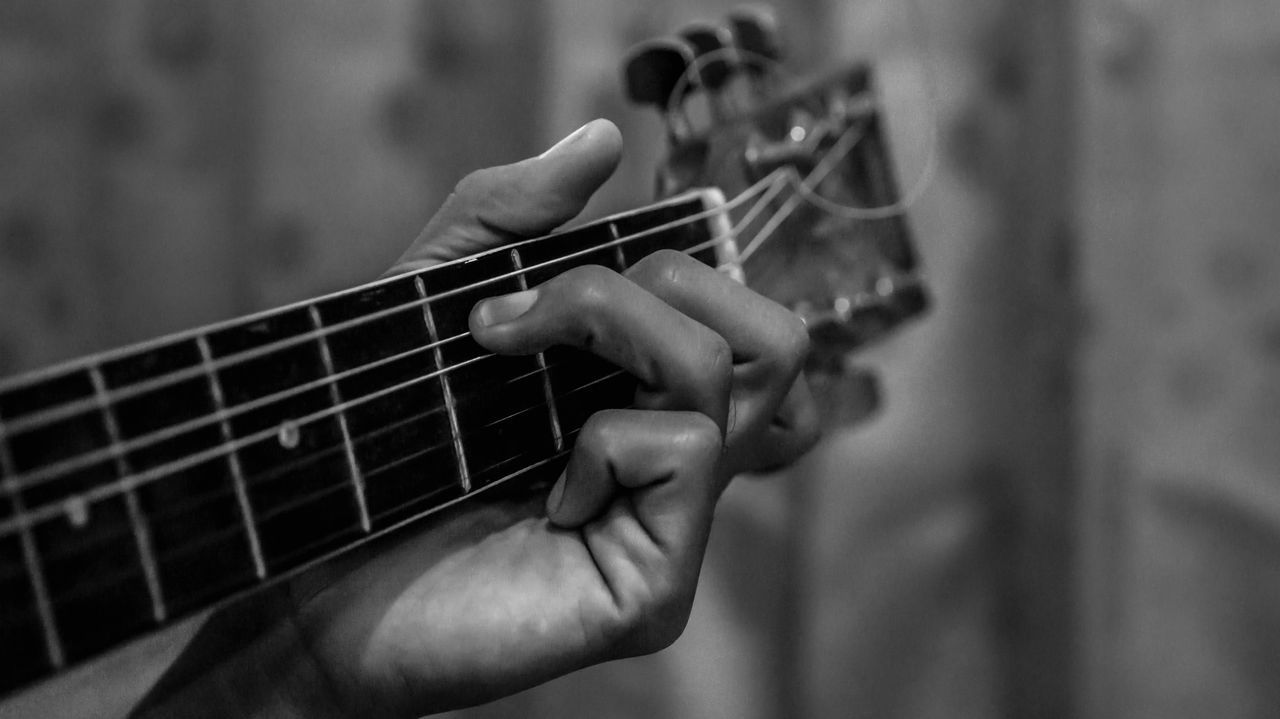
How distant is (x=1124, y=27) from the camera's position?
972 mm

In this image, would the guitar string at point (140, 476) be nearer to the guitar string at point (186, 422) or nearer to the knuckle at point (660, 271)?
the guitar string at point (186, 422)

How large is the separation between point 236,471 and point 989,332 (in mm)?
877

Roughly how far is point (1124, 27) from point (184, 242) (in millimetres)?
1063

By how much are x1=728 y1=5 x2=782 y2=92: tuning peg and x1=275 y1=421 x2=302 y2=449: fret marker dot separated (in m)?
0.42

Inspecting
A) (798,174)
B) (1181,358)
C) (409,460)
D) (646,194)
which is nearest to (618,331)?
(409,460)

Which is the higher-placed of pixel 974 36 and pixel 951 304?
pixel 974 36

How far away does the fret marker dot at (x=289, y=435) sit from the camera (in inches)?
16.2

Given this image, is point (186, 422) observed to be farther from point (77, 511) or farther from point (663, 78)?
point (663, 78)

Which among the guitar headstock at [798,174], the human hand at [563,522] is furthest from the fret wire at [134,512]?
the guitar headstock at [798,174]

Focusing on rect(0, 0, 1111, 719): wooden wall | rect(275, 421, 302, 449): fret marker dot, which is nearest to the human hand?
rect(275, 421, 302, 449): fret marker dot

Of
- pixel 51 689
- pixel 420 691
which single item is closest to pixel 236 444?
pixel 420 691

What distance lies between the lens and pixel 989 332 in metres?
1.02

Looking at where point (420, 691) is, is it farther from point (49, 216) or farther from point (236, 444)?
point (49, 216)

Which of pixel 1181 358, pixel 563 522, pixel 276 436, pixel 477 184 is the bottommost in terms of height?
pixel 1181 358
